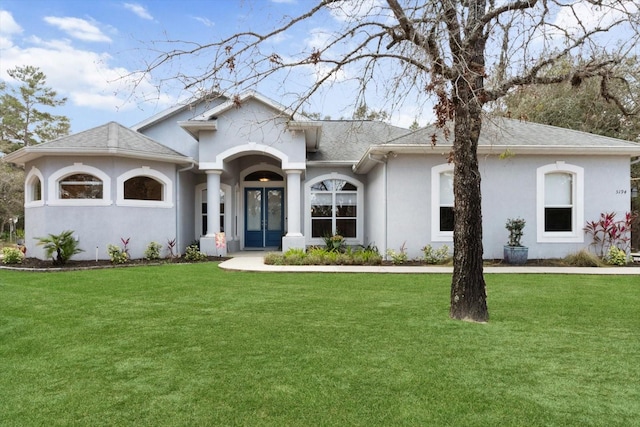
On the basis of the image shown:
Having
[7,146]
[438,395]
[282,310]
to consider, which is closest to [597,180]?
[282,310]

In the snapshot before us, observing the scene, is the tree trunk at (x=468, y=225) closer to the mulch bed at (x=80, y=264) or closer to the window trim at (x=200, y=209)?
the mulch bed at (x=80, y=264)

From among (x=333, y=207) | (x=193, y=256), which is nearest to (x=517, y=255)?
(x=333, y=207)

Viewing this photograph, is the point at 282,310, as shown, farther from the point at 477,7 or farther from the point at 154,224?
the point at 154,224

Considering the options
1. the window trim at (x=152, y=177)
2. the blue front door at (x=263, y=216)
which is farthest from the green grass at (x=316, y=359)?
the blue front door at (x=263, y=216)

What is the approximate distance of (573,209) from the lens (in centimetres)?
1173

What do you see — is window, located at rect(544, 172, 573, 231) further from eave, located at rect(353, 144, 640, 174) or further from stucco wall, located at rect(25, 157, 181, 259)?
stucco wall, located at rect(25, 157, 181, 259)

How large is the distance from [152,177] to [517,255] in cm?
1158

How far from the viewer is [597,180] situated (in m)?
11.7

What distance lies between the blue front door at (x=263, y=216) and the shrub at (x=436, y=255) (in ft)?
24.0

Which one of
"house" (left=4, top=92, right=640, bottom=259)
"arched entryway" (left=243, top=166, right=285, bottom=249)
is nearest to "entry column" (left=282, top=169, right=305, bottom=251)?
"house" (left=4, top=92, right=640, bottom=259)

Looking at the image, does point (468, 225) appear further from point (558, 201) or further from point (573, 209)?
point (573, 209)

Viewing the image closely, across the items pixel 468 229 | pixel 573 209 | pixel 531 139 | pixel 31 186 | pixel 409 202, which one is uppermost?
pixel 531 139

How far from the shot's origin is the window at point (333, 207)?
603 inches

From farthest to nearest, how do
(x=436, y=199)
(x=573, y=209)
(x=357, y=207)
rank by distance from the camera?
(x=357, y=207), (x=573, y=209), (x=436, y=199)
